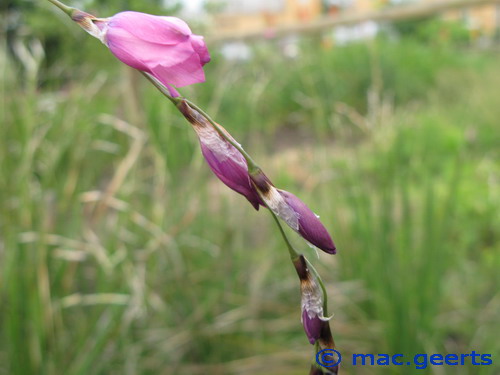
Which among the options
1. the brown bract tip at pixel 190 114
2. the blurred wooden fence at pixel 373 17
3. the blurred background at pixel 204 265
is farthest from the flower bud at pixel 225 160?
the blurred wooden fence at pixel 373 17

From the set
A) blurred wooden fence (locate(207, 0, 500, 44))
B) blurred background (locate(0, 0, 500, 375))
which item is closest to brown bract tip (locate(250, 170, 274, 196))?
blurred background (locate(0, 0, 500, 375))

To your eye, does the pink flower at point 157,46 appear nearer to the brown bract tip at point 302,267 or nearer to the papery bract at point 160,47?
the papery bract at point 160,47

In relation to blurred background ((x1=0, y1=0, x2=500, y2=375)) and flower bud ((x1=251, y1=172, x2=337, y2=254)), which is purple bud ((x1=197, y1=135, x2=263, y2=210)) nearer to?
flower bud ((x1=251, y1=172, x2=337, y2=254))

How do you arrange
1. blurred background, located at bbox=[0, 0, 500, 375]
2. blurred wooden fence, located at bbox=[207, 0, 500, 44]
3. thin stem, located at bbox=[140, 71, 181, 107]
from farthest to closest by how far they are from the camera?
blurred wooden fence, located at bbox=[207, 0, 500, 44] < blurred background, located at bbox=[0, 0, 500, 375] < thin stem, located at bbox=[140, 71, 181, 107]

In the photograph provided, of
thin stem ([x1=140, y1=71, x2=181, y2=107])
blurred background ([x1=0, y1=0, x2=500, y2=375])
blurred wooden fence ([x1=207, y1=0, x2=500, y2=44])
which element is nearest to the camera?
thin stem ([x1=140, y1=71, x2=181, y2=107])

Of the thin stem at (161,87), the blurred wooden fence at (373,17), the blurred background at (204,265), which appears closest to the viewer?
the thin stem at (161,87)

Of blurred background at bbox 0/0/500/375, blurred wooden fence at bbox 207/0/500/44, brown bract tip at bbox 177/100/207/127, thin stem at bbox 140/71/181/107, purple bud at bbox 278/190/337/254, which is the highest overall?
blurred wooden fence at bbox 207/0/500/44

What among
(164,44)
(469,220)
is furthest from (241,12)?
(164,44)
